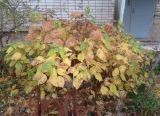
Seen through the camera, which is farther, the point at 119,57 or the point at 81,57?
the point at 119,57

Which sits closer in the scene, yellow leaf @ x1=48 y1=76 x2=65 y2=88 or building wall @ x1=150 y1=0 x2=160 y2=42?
yellow leaf @ x1=48 y1=76 x2=65 y2=88

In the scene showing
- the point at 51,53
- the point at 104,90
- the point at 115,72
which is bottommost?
the point at 104,90

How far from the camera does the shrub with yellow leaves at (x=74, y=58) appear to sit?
280 centimetres

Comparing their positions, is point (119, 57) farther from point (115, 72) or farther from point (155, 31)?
point (155, 31)

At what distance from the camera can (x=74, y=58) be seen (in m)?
2.94

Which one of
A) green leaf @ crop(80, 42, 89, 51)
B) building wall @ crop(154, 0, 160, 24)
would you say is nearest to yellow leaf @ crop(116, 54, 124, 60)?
green leaf @ crop(80, 42, 89, 51)

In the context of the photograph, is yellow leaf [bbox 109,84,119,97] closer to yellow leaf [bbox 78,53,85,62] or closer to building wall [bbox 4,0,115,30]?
yellow leaf [bbox 78,53,85,62]

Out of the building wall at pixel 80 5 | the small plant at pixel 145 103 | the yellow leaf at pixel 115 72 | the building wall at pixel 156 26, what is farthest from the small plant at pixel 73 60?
the building wall at pixel 156 26

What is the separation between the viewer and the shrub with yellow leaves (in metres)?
2.80

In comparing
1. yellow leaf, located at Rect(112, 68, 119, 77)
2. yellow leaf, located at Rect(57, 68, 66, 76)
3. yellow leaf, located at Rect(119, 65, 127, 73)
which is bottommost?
yellow leaf, located at Rect(112, 68, 119, 77)

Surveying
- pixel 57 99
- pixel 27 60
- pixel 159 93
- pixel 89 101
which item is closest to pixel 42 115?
pixel 57 99

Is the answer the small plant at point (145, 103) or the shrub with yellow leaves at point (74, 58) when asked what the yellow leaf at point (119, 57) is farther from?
the small plant at point (145, 103)

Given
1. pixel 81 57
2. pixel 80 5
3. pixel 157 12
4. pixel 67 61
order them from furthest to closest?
1. pixel 157 12
2. pixel 80 5
3. pixel 81 57
4. pixel 67 61

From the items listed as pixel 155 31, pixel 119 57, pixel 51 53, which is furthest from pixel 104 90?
pixel 155 31
